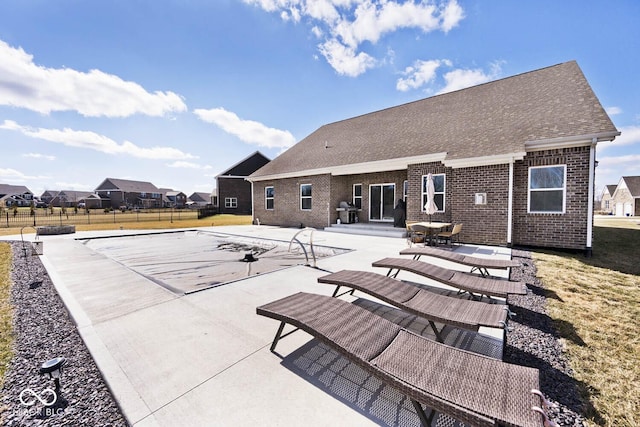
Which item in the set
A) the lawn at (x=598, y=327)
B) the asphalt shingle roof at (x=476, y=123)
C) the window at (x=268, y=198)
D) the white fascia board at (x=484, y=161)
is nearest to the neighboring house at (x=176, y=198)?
the window at (x=268, y=198)

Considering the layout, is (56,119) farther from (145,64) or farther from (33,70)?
(145,64)

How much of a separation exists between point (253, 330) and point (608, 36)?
56.7 feet

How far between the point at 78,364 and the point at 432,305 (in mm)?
3799

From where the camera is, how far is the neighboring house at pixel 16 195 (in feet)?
224

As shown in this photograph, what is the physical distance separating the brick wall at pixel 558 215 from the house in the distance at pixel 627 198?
150 ft

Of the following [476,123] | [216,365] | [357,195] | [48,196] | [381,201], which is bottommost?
[216,365]

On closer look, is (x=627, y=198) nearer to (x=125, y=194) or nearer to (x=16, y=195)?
(x=125, y=194)

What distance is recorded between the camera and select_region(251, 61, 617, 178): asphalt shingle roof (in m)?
8.97

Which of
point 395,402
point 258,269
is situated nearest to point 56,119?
point 258,269

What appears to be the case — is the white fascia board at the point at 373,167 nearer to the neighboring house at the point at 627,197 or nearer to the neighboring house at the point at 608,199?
the neighboring house at the point at 627,197

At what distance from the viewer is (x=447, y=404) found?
4.89 ft

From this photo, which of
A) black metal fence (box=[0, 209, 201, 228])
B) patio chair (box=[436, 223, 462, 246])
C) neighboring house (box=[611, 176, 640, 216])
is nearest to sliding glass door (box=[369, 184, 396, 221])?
patio chair (box=[436, 223, 462, 246])

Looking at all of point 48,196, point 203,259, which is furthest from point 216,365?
point 48,196

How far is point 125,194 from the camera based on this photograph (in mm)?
61906
